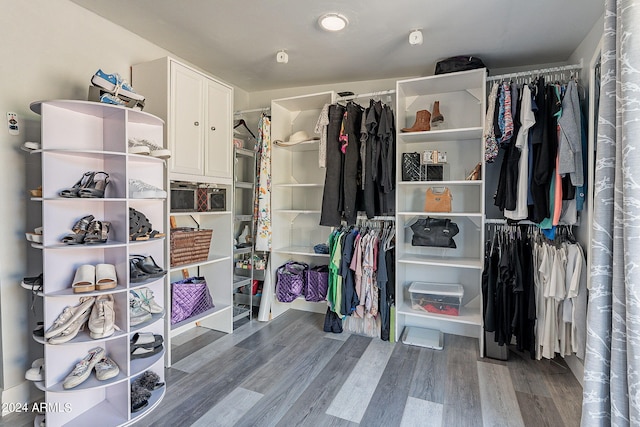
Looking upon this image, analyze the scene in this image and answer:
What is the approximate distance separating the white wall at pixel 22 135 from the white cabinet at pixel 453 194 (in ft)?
8.02

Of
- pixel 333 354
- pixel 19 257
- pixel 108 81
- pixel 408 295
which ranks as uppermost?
pixel 108 81

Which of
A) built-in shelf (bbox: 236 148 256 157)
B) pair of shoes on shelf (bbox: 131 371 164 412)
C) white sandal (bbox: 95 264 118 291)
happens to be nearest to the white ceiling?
built-in shelf (bbox: 236 148 256 157)

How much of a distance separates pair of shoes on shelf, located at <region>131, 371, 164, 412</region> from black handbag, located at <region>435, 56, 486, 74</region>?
310cm

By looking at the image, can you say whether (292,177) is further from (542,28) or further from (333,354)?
(542,28)

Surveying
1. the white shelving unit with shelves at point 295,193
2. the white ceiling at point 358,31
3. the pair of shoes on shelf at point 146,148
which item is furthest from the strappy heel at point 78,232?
the white shelving unit with shelves at point 295,193

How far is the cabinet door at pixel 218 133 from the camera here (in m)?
2.71

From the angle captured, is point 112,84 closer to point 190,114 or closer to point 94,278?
point 190,114

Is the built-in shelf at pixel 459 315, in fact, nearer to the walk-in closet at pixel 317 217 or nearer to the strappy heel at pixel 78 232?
the walk-in closet at pixel 317 217

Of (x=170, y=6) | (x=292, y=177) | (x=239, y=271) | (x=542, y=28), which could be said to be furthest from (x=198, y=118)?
(x=542, y=28)

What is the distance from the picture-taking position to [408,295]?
3186 millimetres

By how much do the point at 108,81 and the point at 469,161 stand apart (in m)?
2.79

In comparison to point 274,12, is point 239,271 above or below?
below

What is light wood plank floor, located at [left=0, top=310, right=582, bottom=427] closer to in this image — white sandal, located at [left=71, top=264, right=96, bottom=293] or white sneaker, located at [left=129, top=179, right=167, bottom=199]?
white sandal, located at [left=71, top=264, right=96, bottom=293]

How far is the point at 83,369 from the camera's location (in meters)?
1.69
